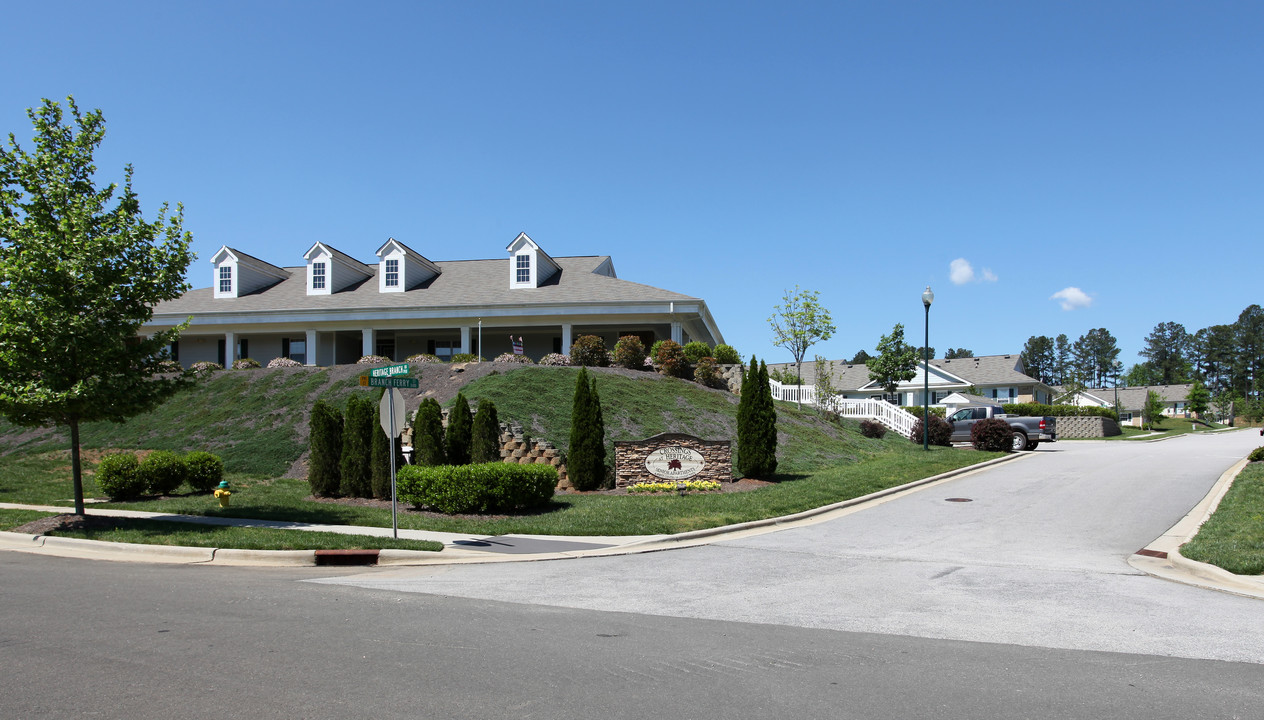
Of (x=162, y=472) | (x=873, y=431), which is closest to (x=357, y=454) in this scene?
(x=162, y=472)

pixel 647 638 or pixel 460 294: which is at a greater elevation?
pixel 460 294

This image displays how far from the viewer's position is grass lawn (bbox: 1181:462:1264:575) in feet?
30.3

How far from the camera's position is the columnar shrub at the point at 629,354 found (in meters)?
28.7

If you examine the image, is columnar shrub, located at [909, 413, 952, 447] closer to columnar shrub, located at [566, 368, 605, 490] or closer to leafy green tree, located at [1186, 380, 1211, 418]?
columnar shrub, located at [566, 368, 605, 490]

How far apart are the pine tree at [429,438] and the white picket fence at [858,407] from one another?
1816 cm

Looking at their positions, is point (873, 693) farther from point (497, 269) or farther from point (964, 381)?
point (964, 381)

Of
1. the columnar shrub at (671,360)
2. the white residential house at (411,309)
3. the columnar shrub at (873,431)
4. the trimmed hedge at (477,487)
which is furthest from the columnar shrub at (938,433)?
the trimmed hedge at (477,487)

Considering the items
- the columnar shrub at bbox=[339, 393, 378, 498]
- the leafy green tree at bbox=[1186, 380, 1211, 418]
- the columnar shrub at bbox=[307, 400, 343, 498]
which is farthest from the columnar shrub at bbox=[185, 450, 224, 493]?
the leafy green tree at bbox=[1186, 380, 1211, 418]

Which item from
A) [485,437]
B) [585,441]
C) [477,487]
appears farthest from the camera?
[585,441]

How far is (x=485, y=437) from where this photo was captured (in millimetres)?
17219

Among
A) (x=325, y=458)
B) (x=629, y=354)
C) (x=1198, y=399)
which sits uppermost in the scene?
(x=629, y=354)

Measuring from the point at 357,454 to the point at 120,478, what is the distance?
16.6ft

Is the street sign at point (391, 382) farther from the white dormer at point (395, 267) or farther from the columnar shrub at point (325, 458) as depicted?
the white dormer at point (395, 267)

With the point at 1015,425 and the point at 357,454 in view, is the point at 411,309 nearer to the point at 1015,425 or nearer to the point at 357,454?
the point at 357,454
